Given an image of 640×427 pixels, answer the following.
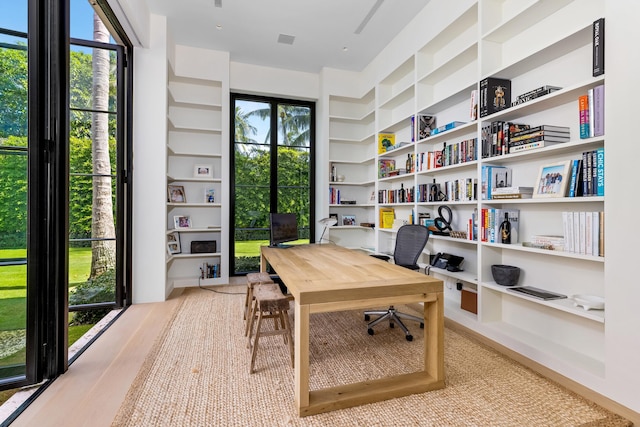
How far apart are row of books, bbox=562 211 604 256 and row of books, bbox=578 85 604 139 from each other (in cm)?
52

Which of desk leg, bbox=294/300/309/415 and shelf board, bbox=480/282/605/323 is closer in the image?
desk leg, bbox=294/300/309/415

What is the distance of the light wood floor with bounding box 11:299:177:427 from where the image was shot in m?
1.60

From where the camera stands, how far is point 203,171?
4613mm

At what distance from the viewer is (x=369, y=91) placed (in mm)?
4875

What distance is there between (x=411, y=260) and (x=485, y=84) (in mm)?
1743

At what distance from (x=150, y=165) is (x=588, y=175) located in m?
4.08

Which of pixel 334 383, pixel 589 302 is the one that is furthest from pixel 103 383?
pixel 589 302

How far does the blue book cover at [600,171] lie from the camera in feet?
6.18

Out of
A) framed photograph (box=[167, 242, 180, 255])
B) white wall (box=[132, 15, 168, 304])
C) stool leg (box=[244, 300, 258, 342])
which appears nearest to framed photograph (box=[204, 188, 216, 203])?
framed photograph (box=[167, 242, 180, 255])

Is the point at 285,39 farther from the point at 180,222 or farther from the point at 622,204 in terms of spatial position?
the point at 622,204

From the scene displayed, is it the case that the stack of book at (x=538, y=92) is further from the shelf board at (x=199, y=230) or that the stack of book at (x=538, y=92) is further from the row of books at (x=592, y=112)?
the shelf board at (x=199, y=230)

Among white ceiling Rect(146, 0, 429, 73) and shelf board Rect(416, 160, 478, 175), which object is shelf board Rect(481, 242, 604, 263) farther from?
white ceiling Rect(146, 0, 429, 73)

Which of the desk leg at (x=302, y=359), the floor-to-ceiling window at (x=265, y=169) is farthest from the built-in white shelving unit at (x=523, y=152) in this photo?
the floor-to-ceiling window at (x=265, y=169)

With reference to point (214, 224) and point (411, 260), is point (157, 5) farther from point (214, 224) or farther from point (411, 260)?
point (411, 260)
